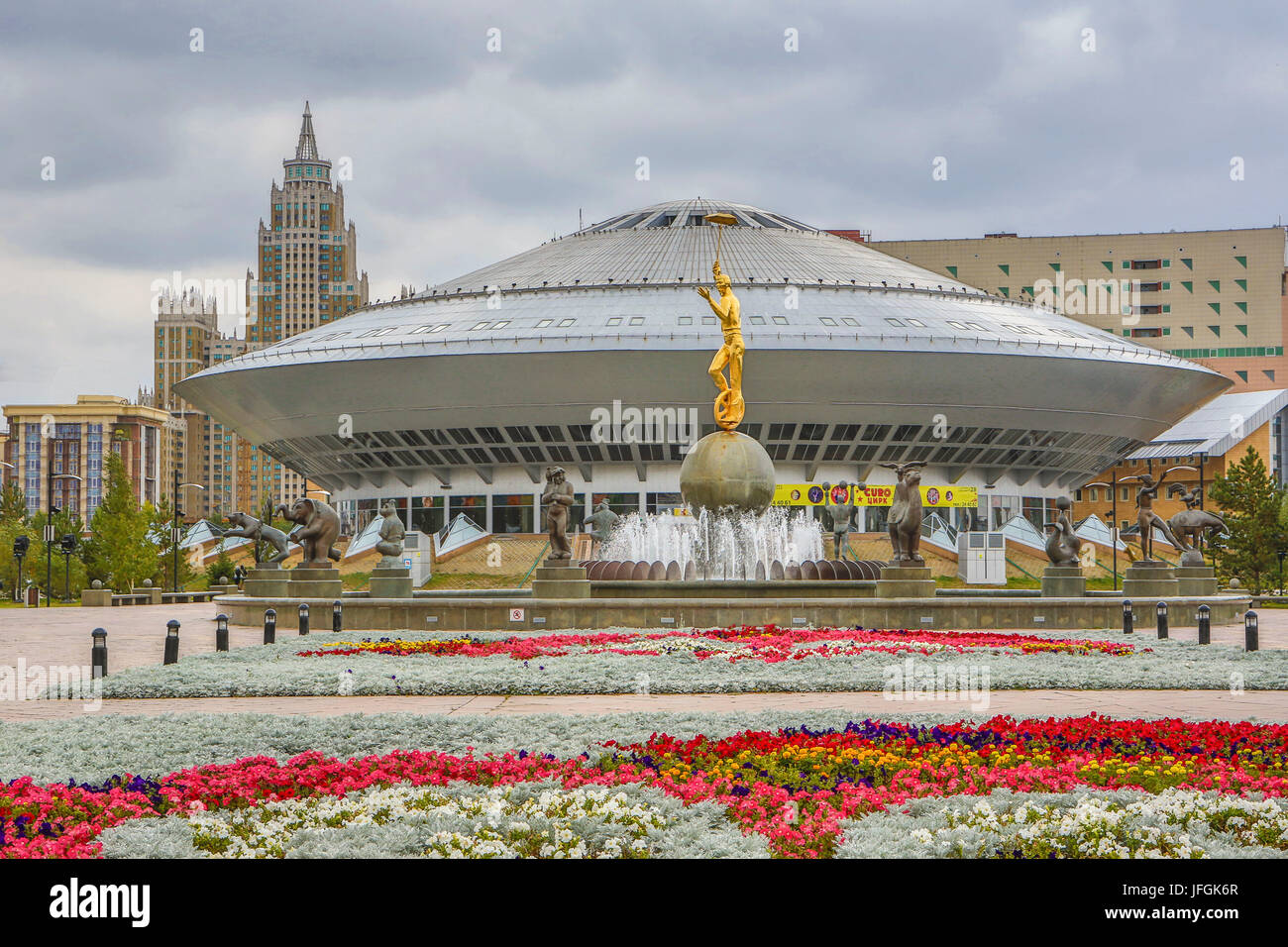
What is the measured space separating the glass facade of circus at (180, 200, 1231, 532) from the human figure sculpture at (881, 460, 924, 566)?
37.7 meters

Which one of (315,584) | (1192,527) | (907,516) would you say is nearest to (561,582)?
(315,584)

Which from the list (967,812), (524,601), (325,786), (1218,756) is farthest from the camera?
(524,601)

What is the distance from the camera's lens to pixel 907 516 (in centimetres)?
3052

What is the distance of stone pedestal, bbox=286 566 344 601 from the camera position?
108ft

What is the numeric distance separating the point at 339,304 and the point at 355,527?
104864 millimetres

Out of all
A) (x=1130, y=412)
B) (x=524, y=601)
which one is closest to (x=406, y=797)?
(x=524, y=601)

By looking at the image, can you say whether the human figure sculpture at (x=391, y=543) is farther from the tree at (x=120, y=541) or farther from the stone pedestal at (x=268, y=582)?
the tree at (x=120, y=541)

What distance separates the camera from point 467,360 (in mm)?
69438

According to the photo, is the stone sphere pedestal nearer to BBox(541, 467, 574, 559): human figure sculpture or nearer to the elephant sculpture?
Result: BBox(541, 467, 574, 559): human figure sculpture

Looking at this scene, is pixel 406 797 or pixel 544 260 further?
pixel 544 260

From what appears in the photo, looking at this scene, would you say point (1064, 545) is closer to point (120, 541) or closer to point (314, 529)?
point (314, 529)

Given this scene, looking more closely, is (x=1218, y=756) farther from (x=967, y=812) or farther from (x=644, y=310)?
(x=644, y=310)

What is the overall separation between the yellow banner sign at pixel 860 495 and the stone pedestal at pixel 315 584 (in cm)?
4227

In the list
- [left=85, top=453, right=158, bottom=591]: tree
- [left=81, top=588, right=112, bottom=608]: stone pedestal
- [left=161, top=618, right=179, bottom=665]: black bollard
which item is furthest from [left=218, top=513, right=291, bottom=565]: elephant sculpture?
[left=85, top=453, right=158, bottom=591]: tree
